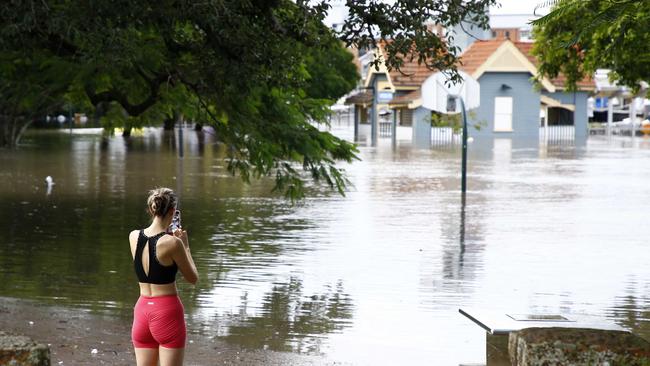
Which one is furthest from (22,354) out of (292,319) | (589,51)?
(589,51)

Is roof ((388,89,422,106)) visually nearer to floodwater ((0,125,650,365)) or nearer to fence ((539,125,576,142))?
fence ((539,125,576,142))

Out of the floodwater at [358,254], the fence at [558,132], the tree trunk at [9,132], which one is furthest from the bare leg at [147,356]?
the fence at [558,132]

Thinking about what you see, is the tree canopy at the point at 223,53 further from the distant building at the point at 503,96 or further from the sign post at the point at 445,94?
the distant building at the point at 503,96

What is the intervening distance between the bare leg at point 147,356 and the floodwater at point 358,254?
2.86 m

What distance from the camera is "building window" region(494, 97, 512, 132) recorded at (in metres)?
66.5

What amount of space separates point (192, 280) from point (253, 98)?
11884 millimetres

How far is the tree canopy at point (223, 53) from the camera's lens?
1355 centimetres

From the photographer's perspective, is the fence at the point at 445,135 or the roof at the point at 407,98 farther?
the roof at the point at 407,98

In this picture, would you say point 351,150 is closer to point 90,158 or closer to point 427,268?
point 427,268

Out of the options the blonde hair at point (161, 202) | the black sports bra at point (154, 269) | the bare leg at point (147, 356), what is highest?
the blonde hair at point (161, 202)

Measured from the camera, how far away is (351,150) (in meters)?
20.1

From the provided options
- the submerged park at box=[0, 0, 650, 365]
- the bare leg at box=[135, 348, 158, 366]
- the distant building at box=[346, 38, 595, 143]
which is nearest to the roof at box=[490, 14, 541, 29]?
the distant building at box=[346, 38, 595, 143]

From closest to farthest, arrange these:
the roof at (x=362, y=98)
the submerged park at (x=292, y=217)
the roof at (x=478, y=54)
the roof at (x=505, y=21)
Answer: the submerged park at (x=292, y=217), the roof at (x=478, y=54), the roof at (x=362, y=98), the roof at (x=505, y=21)

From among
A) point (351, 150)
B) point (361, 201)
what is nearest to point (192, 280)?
point (351, 150)
